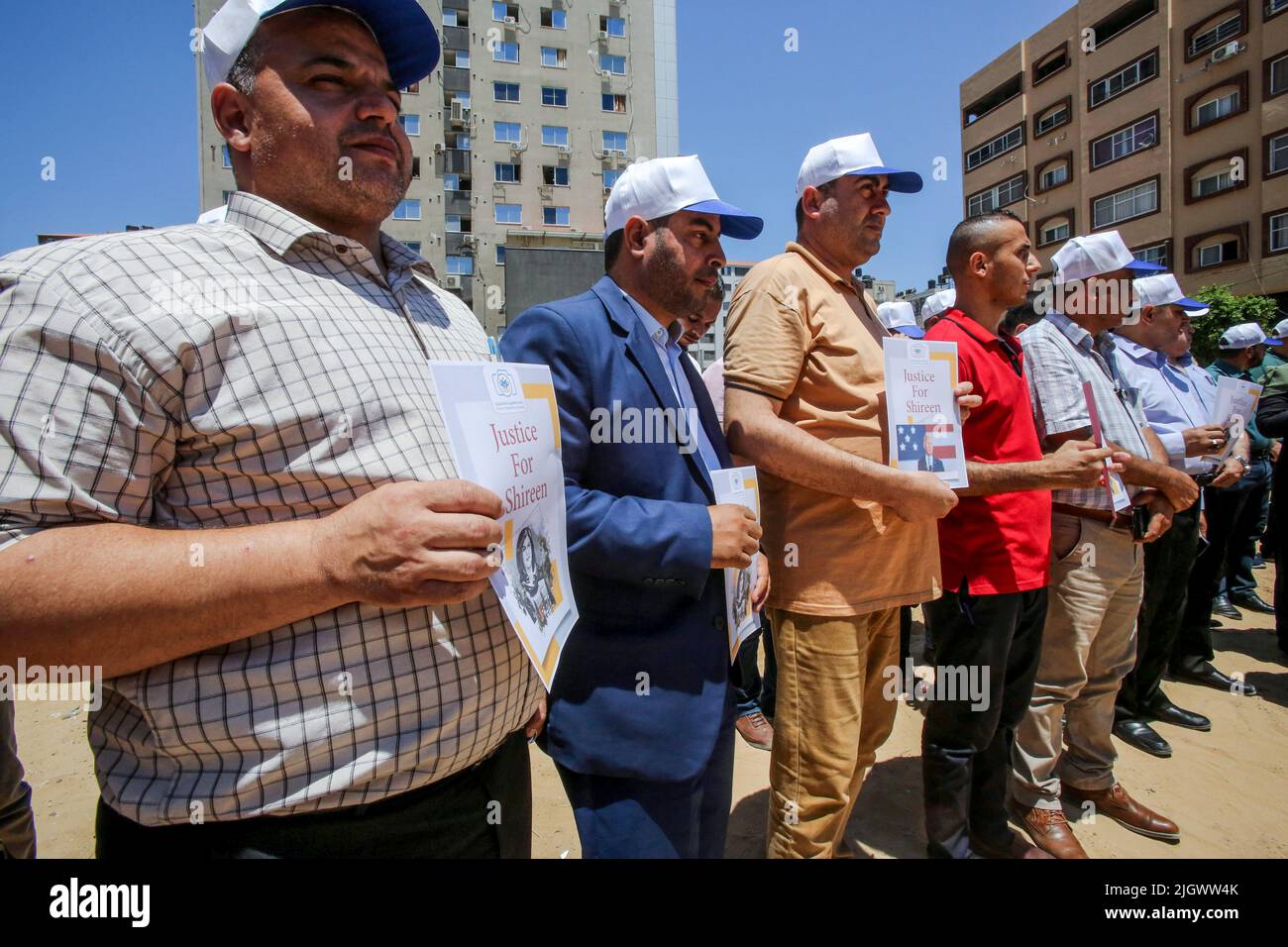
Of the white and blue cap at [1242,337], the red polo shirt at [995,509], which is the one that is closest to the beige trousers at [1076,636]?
the red polo shirt at [995,509]

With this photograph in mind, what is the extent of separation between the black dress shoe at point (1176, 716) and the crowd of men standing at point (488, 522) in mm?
1448

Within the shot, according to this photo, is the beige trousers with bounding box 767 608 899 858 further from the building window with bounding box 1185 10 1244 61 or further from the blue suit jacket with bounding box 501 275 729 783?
the building window with bounding box 1185 10 1244 61

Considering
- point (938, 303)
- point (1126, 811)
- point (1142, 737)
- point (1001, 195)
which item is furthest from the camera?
point (1001, 195)

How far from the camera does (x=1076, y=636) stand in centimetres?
319

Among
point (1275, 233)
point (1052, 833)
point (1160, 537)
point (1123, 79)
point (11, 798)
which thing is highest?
point (1123, 79)

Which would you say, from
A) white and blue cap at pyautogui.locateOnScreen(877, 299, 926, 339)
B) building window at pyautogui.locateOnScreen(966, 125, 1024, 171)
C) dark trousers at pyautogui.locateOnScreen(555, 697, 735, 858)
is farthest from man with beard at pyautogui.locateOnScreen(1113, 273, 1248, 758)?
building window at pyautogui.locateOnScreen(966, 125, 1024, 171)

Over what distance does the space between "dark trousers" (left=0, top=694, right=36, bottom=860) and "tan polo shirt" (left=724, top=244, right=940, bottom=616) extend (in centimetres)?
267

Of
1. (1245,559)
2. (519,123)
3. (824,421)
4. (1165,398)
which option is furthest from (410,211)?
(824,421)

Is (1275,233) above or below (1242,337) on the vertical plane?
above

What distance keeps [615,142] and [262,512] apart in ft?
138

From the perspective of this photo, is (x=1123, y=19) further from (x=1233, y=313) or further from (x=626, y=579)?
(x=626, y=579)

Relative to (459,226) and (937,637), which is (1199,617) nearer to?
(937,637)
